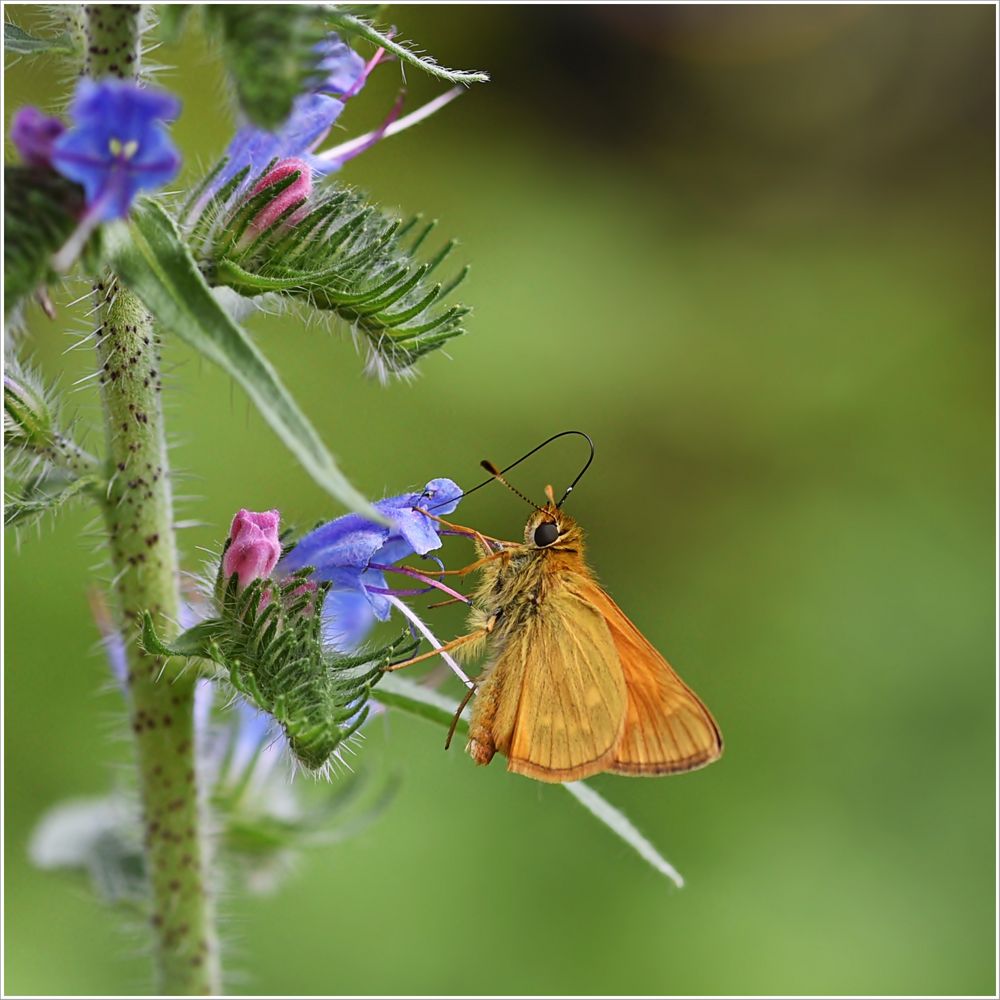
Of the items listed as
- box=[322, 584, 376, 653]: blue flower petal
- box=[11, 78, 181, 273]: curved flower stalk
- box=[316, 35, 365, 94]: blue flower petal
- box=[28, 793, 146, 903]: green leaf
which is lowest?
box=[28, 793, 146, 903]: green leaf

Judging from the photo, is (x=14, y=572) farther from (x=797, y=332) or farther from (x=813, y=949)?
(x=797, y=332)

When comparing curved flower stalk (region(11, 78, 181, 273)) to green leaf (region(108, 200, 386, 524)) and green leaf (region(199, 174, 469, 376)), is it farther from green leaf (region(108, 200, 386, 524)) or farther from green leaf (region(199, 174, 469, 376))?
green leaf (region(199, 174, 469, 376))

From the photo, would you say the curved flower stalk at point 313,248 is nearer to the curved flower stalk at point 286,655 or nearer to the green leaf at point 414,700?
the curved flower stalk at point 286,655

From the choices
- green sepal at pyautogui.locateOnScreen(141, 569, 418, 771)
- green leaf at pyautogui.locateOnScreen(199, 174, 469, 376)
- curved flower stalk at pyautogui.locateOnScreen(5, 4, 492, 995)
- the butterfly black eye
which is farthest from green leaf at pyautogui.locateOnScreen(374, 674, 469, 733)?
green leaf at pyautogui.locateOnScreen(199, 174, 469, 376)

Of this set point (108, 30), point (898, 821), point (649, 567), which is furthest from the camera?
point (649, 567)

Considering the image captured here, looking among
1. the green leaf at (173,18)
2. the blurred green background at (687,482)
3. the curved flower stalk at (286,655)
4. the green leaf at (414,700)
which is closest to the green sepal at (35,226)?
the green leaf at (173,18)

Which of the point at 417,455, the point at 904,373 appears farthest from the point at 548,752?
the point at 904,373
